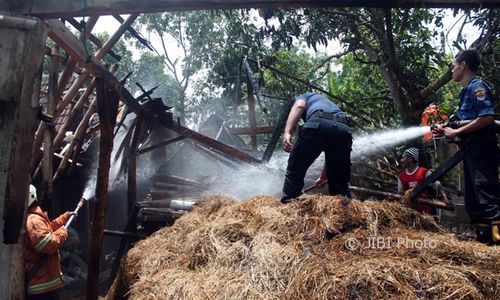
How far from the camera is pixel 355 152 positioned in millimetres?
8398

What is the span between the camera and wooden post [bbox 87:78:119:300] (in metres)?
5.12

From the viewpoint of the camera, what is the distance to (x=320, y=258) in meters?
3.07

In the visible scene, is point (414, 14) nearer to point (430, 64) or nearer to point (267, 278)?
point (430, 64)

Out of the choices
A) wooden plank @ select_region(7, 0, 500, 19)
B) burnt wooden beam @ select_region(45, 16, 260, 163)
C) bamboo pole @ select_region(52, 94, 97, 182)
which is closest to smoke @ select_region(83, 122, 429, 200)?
burnt wooden beam @ select_region(45, 16, 260, 163)

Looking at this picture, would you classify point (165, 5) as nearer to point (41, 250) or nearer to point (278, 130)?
point (41, 250)

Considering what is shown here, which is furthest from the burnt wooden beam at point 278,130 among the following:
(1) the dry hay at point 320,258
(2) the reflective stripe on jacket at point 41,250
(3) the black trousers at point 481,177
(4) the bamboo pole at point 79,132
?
(4) the bamboo pole at point 79,132

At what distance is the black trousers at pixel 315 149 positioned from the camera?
4309 millimetres

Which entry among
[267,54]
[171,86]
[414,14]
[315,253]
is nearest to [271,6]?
[315,253]

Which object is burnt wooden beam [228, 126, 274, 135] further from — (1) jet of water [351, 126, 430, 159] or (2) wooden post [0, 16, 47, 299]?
(2) wooden post [0, 16, 47, 299]

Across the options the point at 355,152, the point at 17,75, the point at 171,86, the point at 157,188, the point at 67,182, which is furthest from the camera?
the point at 171,86

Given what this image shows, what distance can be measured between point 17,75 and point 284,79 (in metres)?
8.79

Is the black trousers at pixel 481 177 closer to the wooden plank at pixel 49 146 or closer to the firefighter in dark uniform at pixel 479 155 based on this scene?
the firefighter in dark uniform at pixel 479 155

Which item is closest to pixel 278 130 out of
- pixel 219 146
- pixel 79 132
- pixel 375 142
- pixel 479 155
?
pixel 219 146

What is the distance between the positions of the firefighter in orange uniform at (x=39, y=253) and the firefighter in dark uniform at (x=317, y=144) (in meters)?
2.38
